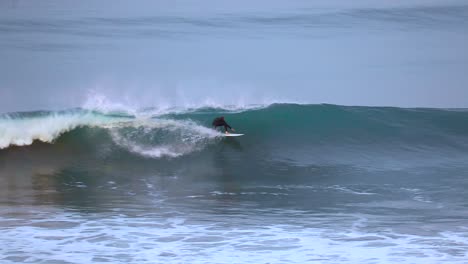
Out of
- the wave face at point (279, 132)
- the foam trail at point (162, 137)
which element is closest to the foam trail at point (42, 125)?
the wave face at point (279, 132)

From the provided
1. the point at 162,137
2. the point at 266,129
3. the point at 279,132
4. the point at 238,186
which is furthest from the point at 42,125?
the point at 238,186

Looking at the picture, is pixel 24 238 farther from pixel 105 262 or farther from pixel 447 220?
pixel 447 220

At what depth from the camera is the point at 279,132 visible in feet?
53.4

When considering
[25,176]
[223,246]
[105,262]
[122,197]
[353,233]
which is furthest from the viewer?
[25,176]

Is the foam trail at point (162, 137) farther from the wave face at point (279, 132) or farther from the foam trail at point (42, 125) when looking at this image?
the foam trail at point (42, 125)

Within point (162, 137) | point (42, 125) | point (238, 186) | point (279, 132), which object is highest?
point (42, 125)

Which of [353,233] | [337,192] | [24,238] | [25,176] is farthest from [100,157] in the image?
[353,233]

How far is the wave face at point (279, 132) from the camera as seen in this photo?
14.3 metres

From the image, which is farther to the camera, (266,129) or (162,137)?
(266,129)

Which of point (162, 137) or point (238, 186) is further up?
point (162, 137)

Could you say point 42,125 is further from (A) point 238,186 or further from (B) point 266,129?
(A) point 238,186

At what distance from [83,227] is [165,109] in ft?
31.6

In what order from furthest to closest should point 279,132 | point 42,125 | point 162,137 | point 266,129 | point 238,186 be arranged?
1. point 266,129
2. point 279,132
3. point 42,125
4. point 162,137
5. point 238,186

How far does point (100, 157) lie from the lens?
13.7 metres
